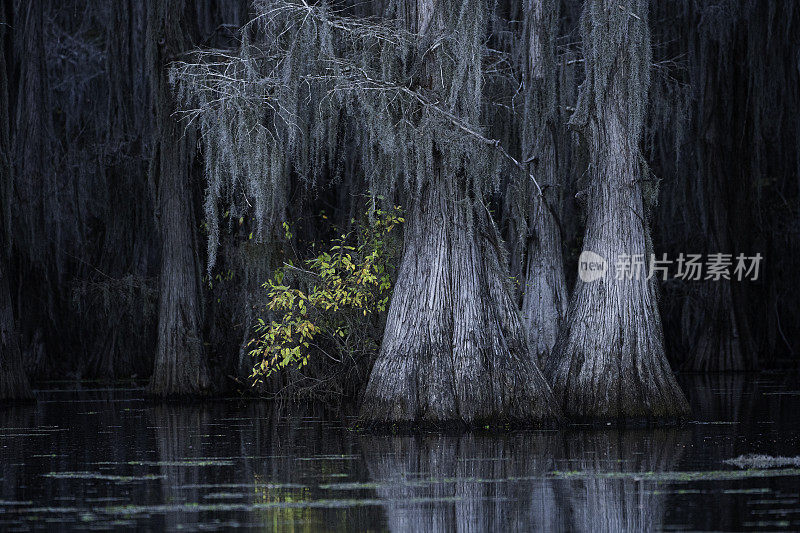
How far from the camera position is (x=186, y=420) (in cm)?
1487

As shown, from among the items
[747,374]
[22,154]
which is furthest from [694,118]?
[22,154]

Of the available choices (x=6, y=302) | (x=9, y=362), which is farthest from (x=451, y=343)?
(x=6, y=302)

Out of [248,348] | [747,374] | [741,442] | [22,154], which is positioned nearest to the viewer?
[741,442]

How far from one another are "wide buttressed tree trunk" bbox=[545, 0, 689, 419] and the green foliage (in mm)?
2646

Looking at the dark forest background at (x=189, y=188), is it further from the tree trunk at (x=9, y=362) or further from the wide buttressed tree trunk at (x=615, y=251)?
the wide buttressed tree trunk at (x=615, y=251)

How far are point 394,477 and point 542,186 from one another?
752 cm

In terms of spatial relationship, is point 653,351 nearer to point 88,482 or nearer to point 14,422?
point 88,482

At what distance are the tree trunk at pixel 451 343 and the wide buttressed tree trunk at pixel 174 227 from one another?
686 cm

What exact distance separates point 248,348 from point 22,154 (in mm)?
6056

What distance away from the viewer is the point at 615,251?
1294cm

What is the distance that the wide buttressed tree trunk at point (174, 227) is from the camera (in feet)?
61.8

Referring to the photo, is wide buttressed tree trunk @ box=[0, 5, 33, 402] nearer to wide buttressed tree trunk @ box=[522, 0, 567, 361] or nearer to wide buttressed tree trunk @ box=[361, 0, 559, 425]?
wide buttressed tree trunk @ box=[522, 0, 567, 361]

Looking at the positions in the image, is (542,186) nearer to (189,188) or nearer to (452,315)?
(452,315)

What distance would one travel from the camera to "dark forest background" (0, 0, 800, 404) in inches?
760
